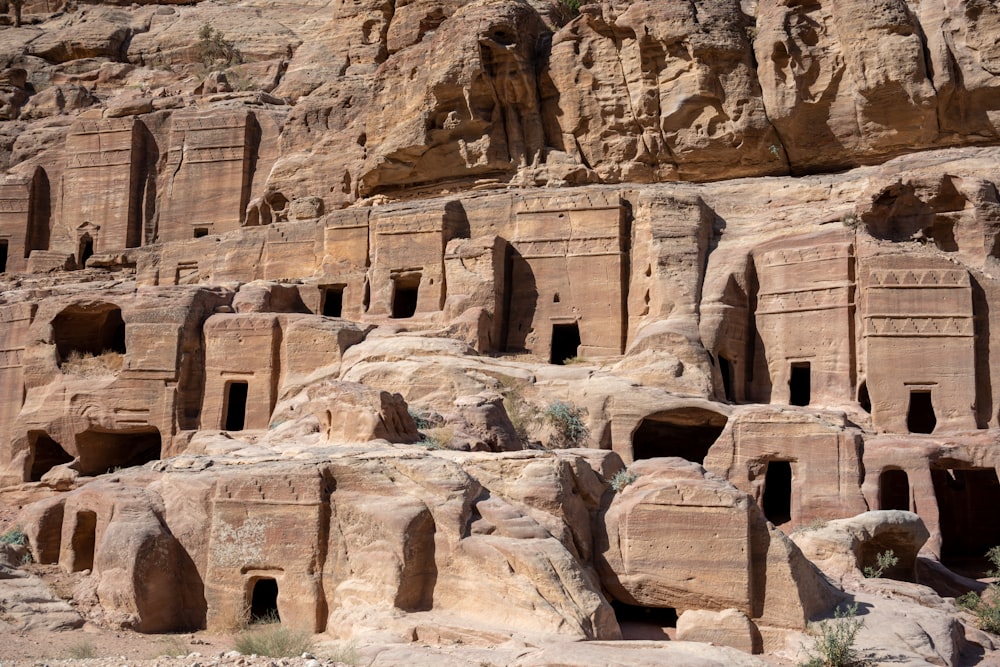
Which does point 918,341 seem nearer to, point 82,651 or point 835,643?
point 835,643

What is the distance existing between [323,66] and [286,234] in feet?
36.6

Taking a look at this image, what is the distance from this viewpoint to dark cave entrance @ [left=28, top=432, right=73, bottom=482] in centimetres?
2819

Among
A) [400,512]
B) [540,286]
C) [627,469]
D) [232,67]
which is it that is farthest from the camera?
[232,67]

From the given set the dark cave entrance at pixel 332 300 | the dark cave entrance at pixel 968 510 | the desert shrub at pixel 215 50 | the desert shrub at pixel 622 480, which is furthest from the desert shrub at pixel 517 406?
the desert shrub at pixel 215 50

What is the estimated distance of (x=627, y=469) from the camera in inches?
720

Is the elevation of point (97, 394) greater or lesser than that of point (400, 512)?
greater

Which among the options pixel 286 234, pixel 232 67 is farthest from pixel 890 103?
pixel 232 67

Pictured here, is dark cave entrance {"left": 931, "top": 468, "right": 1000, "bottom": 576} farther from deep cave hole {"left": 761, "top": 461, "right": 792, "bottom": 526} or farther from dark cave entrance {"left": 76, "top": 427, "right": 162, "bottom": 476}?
dark cave entrance {"left": 76, "top": 427, "right": 162, "bottom": 476}

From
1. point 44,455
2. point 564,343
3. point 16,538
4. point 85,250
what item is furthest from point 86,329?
point 564,343

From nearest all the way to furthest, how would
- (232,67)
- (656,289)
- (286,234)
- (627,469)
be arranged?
(627,469) → (656,289) → (286,234) → (232,67)

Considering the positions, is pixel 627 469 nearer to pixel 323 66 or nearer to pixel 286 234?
pixel 286 234

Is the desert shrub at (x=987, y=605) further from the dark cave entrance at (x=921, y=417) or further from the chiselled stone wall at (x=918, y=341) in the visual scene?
the dark cave entrance at (x=921, y=417)

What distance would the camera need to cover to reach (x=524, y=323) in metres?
28.4

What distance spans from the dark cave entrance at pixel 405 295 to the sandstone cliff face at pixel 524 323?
157 millimetres
